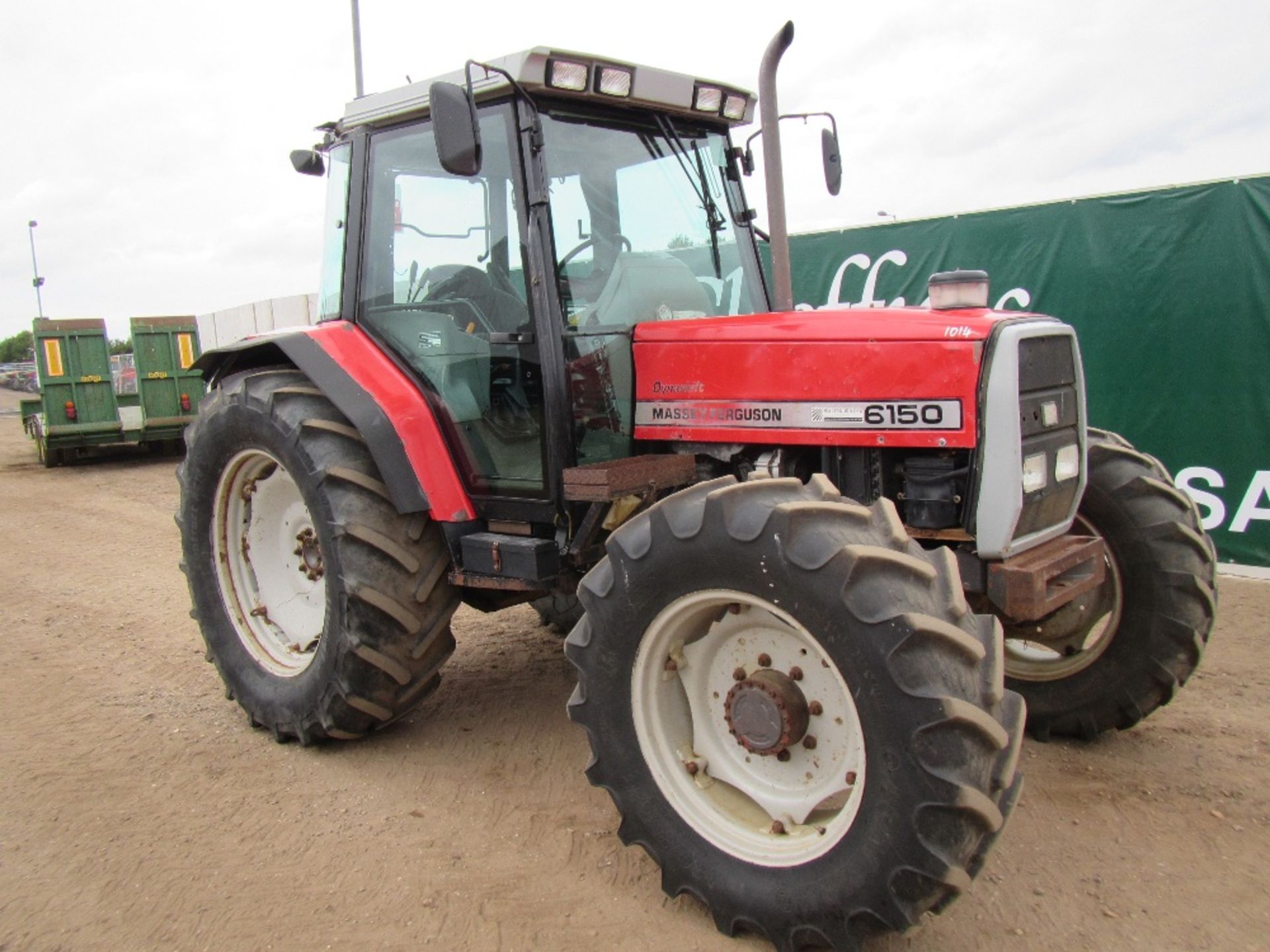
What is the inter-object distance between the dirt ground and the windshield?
177 centimetres

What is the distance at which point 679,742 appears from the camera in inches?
118

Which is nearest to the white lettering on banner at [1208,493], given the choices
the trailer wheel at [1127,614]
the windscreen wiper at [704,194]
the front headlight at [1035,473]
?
the trailer wheel at [1127,614]

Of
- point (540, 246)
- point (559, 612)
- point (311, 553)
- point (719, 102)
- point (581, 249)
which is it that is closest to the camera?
point (540, 246)

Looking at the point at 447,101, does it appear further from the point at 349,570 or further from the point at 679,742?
the point at 679,742

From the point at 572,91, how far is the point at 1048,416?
76.8 inches

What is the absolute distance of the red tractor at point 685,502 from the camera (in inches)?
99.3

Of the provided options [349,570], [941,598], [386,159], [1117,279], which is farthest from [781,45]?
[1117,279]

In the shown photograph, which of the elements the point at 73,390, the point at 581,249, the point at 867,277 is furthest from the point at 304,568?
the point at 73,390

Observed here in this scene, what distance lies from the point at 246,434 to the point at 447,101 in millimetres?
1728

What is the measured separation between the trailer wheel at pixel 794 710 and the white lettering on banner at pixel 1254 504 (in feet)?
15.4

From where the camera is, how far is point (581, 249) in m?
3.69

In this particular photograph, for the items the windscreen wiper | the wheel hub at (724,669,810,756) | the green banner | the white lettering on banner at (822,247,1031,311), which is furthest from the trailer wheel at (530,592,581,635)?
the green banner

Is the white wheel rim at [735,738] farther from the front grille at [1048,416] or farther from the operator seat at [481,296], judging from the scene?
the operator seat at [481,296]

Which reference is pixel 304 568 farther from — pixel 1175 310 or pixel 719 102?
pixel 1175 310
